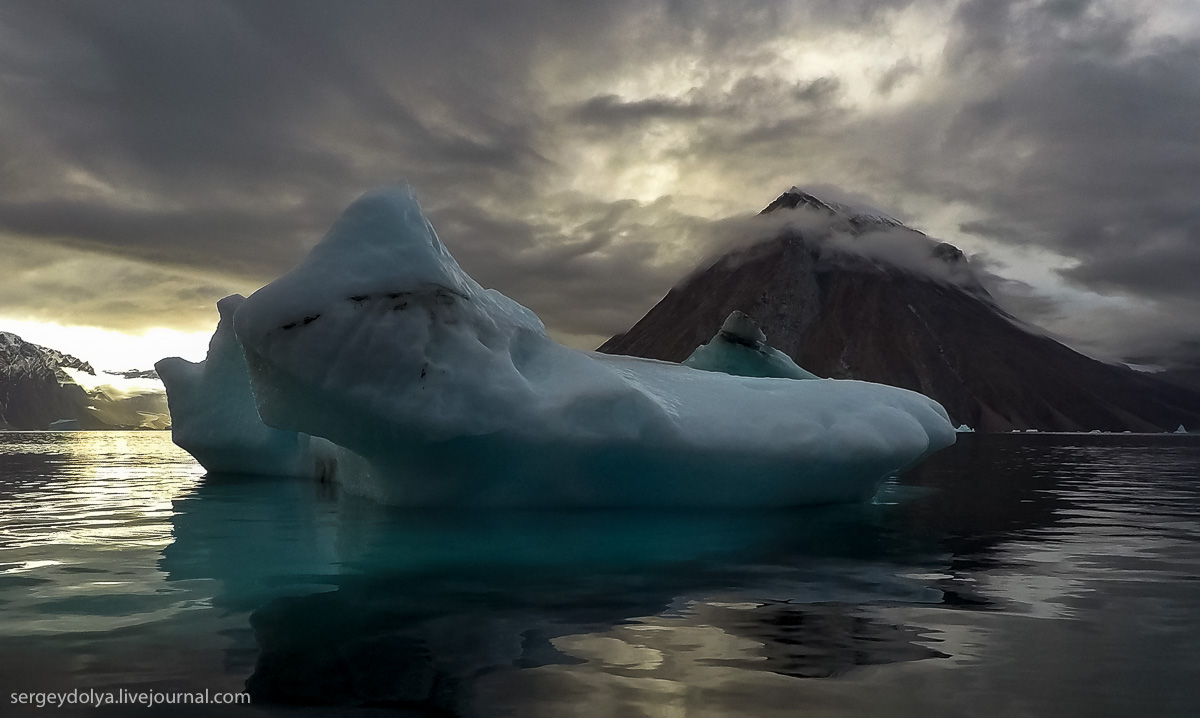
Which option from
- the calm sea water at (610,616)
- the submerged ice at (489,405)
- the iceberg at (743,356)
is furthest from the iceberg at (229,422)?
the iceberg at (743,356)

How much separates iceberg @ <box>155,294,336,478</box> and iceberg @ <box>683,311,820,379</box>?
1086cm

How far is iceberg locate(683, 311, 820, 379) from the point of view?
2155 centimetres

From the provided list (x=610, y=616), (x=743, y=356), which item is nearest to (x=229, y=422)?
(x=743, y=356)

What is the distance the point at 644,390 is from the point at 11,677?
281 inches

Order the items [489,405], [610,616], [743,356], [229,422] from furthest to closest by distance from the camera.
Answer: [743,356] < [229,422] < [489,405] < [610,616]

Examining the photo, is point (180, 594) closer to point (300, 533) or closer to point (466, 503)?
point (300, 533)

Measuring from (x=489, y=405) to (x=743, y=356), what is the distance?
14.5 meters

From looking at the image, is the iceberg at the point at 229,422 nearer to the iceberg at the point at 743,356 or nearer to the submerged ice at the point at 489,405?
the submerged ice at the point at 489,405

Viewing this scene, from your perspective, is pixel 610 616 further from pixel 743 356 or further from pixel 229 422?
pixel 743 356

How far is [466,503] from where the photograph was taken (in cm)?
Answer: 972

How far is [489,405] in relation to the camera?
330 inches

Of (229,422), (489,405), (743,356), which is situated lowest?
→ (229,422)

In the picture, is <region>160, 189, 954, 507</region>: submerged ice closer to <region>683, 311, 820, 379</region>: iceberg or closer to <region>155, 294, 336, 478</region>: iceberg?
<region>155, 294, 336, 478</region>: iceberg

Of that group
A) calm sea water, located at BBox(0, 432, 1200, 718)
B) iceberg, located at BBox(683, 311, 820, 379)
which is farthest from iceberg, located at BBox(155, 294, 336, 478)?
iceberg, located at BBox(683, 311, 820, 379)
